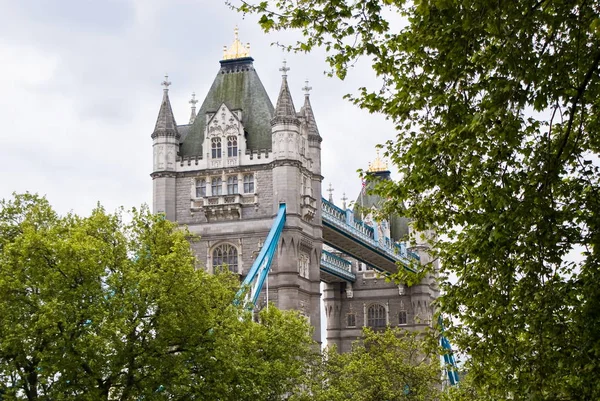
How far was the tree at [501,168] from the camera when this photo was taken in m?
16.2

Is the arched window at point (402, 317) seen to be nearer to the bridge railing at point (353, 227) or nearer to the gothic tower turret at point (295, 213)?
the bridge railing at point (353, 227)

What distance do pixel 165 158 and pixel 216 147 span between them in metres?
3.14

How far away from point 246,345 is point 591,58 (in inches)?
869

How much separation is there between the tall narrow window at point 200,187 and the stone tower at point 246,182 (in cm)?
7

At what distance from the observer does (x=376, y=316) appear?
88562 millimetres

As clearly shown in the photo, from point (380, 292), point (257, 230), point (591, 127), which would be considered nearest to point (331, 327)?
point (380, 292)

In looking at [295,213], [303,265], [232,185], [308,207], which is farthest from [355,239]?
[232,185]

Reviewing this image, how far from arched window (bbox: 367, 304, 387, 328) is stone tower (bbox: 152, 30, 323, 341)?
2625 centimetres

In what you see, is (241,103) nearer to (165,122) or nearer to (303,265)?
(165,122)

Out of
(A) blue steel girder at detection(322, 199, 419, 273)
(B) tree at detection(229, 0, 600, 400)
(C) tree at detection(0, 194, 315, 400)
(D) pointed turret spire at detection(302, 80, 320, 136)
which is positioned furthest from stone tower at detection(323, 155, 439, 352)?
(B) tree at detection(229, 0, 600, 400)

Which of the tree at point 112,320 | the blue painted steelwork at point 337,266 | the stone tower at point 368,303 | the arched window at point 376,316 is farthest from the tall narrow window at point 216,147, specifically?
the arched window at point 376,316

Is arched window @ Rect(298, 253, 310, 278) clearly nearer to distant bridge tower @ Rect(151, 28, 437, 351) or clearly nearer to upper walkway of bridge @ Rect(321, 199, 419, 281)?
distant bridge tower @ Rect(151, 28, 437, 351)

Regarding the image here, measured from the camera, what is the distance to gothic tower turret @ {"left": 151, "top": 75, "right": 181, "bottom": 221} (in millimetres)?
61281

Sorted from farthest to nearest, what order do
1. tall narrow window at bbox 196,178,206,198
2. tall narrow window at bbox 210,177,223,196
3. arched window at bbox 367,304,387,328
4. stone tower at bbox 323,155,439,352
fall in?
arched window at bbox 367,304,387,328 < stone tower at bbox 323,155,439,352 < tall narrow window at bbox 196,178,206,198 < tall narrow window at bbox 210,177,223,196
